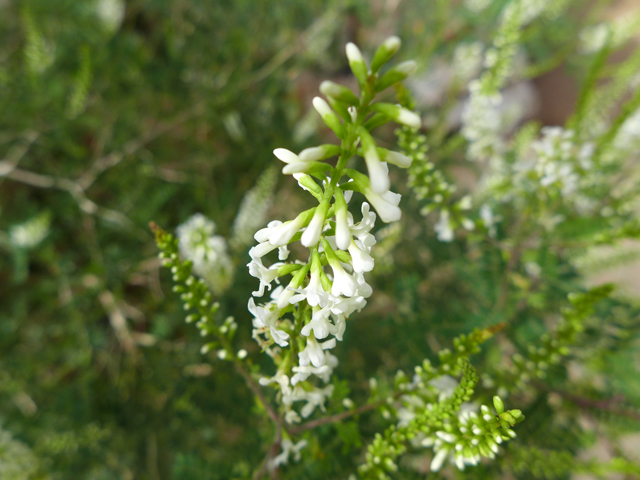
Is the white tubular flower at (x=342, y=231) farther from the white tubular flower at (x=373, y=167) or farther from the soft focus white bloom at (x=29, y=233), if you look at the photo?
the soft focus white bloom at (x=29, y=233)

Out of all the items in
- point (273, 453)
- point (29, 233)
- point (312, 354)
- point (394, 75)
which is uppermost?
point (29, 233)

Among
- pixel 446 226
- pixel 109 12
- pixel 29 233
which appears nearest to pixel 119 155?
pixel 29 233

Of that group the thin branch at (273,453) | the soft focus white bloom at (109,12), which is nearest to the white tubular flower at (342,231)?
the thin branch at (273,453)

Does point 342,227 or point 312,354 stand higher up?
point 342,227

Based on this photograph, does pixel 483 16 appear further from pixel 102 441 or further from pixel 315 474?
pixel 102 441

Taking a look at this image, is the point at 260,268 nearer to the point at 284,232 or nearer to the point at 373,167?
the point at 284,232

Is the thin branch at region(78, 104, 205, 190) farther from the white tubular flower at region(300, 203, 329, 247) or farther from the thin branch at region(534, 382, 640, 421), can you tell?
the thin branch at region(534, 382, 640, 421)
